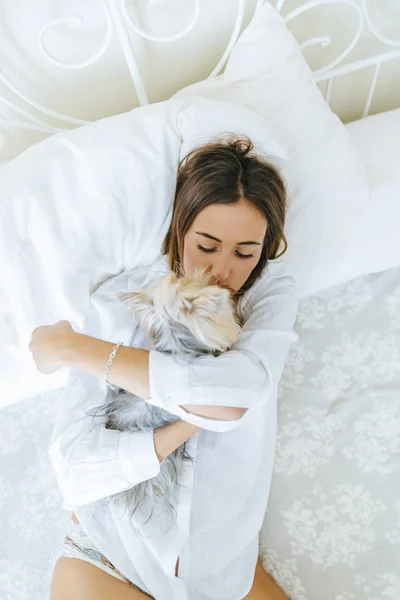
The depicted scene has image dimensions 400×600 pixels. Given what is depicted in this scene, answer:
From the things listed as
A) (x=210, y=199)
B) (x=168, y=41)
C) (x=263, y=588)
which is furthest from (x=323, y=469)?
(x=168, y=41)

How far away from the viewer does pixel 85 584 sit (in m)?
1.61

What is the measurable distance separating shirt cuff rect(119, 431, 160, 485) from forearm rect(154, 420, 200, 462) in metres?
0.02

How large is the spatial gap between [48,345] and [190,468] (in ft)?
2.00

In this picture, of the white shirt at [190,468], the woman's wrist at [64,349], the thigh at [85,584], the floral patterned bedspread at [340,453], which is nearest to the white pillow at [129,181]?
the white shirt at [190,468]

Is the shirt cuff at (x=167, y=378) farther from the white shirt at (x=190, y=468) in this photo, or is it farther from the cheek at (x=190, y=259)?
the cheek at (x=190, y=259)

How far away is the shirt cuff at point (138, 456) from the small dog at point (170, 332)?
0.15 ft

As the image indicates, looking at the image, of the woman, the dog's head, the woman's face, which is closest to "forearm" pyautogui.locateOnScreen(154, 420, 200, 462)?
the woman

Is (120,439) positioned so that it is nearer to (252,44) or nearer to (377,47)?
(252,44)

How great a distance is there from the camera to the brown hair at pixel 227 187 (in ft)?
5.14

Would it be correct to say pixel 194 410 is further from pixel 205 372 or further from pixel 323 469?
pixel 323 469

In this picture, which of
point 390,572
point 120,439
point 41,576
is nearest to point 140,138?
point 120,439

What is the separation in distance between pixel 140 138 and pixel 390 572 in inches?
63.7

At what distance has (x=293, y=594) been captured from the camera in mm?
1794

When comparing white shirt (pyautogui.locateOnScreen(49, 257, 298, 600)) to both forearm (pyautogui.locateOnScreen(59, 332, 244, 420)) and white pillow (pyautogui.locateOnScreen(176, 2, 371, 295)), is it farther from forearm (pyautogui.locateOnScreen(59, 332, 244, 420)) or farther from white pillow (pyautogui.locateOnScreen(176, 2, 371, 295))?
white pillow (pyautogui.locateOnScreen(176, 2, 371, 295))
